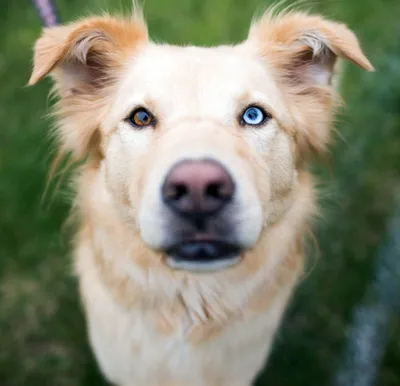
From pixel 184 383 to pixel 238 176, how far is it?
138 cm

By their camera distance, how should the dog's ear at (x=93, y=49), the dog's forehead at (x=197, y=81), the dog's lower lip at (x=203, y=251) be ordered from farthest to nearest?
1. the dog's ear at (x=93, y=49)
2. the dog's forehead at (x=197, y=81)
3. the dog's lower lip at (x=203, y=251)

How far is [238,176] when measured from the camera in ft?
6.26

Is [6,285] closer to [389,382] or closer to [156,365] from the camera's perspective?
[156,365]

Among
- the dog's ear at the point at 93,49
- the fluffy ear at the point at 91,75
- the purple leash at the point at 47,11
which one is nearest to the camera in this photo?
the dog's ear at the point at 93,49

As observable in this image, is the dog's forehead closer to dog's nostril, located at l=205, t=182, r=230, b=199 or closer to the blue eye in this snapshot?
the blue eye

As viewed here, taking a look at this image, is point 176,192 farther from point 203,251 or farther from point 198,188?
point 203,251

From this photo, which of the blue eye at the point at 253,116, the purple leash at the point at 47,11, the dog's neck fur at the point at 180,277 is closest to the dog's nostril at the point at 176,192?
the blue eye at the point at 253,116


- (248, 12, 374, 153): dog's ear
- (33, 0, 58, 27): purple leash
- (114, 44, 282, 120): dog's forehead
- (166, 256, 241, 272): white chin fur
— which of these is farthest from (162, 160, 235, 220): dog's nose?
(33, 0, 58, 27): purple leash

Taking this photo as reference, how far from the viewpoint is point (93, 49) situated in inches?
102

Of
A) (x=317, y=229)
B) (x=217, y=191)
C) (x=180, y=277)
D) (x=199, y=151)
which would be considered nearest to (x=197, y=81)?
(x=199, y=151)

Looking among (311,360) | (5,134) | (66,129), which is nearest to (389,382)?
(311,360)

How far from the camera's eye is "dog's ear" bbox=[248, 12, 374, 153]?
2.56 metres

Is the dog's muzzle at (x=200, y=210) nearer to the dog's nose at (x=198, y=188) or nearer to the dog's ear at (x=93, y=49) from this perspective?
the dog's nose at (x=198, y=188)

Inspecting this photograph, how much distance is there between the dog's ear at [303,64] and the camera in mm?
2562
